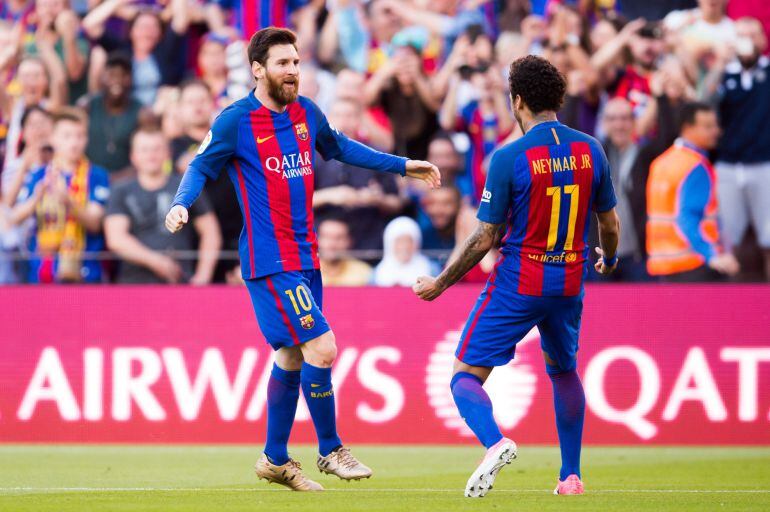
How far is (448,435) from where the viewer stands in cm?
1166

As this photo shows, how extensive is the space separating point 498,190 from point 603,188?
62cm

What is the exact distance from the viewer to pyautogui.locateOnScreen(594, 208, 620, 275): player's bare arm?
23.4 ft

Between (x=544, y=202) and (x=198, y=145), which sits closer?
(x=544, y=202)

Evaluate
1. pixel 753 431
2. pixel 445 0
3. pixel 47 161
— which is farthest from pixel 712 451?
pixel 47 161

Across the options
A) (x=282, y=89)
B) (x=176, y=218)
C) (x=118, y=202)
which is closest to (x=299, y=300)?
(x=176, y=218)

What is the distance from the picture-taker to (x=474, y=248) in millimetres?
6855

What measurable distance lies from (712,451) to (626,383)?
96 centimetres

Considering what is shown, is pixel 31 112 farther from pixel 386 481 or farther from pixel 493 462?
pixel 493 462

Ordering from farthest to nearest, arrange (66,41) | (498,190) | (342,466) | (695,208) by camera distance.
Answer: (66,41)
(695,208)
(342,466)
(498,190)

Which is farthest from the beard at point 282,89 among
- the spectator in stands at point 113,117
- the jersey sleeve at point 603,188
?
the spectator in stands at point 113,117

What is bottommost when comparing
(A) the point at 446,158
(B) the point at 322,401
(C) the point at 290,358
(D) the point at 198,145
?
(B) the point at 322,401

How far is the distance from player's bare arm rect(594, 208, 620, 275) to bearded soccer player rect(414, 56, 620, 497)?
8 cm

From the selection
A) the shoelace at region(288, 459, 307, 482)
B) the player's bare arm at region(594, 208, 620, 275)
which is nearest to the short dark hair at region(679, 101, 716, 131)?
the player's bare arm at region(594, 208, 620, 275)

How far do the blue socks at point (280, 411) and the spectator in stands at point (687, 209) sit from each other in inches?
224
